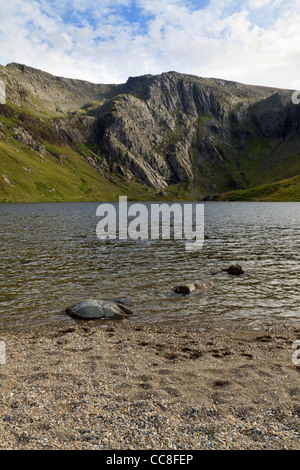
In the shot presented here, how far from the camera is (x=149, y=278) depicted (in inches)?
1235

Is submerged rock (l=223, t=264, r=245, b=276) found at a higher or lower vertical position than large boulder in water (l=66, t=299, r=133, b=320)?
higher

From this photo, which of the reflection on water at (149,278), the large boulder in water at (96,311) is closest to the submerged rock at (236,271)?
the reflection on water at (149,278)

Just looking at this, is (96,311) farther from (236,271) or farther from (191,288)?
(236,271)

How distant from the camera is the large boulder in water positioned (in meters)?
21.7

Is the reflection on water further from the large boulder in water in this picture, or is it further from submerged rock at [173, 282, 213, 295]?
the large boulder in water

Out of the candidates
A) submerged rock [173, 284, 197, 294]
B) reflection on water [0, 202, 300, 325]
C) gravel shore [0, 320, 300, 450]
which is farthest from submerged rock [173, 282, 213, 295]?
gravel shore [0, 320, 300, 450]

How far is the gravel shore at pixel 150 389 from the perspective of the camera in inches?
354

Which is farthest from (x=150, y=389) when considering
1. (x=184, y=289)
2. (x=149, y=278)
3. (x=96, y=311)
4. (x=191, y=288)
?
(x=149, y=278)

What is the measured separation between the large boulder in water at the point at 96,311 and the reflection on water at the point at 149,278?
1295 millimetres

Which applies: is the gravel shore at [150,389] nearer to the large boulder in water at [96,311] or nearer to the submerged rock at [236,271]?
the large boulder in water at [96,311]

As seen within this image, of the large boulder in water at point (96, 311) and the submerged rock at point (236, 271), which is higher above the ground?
the submerged rock at point (236, 271)

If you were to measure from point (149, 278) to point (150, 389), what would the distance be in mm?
19507

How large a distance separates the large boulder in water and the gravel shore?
2366mm
